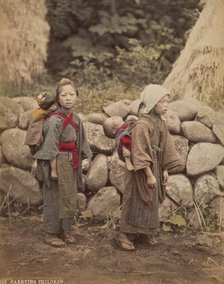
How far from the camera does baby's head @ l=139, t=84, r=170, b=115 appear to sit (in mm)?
3092

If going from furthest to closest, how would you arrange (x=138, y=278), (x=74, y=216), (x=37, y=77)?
1. (x=37, y=77)
2. (x=74, y=216)
3. (x=138, y=278)

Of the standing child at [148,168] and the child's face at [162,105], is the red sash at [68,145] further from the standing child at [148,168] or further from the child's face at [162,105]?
the child's face at [162,105]

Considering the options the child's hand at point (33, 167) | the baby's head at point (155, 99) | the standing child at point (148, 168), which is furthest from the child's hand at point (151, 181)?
the child's hand at point (33, 167)

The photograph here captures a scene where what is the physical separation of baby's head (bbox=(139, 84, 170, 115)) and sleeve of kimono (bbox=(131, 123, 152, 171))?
0.11 metres

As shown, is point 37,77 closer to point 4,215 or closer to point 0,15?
point 0,15

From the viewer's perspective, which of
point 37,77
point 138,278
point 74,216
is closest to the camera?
point 138,278

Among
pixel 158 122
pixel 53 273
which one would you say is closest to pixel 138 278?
pixel 53 273

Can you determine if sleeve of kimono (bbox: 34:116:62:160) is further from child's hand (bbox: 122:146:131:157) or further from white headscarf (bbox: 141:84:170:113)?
white headscarf (bbox: 141:84:170:113)

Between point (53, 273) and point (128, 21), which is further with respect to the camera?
point (128, 21)

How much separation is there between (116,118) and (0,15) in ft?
3.18

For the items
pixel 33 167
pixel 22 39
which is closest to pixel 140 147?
pixel 33 167

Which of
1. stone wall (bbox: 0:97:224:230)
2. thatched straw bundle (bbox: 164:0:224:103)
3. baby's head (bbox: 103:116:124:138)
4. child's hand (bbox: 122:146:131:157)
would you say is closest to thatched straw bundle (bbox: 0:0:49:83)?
stone wall (bbox: 0:97:224:230)

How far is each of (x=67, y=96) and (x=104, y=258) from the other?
3.04 feet

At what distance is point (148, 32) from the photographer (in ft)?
13.4
